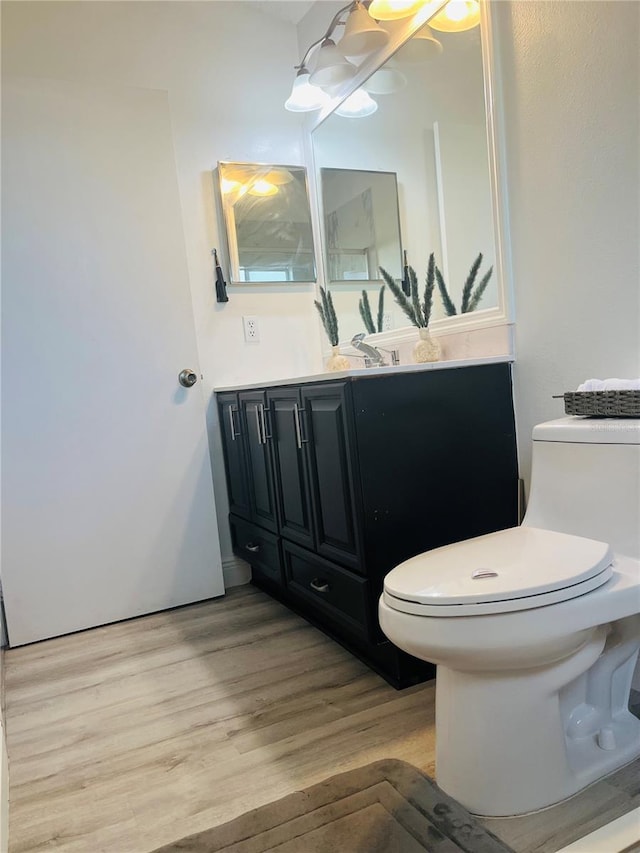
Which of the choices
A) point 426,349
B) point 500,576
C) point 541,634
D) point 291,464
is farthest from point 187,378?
point 541,634

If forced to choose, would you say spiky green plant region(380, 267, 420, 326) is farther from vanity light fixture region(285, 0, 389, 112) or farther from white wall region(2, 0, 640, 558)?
vanity light fixture region(285, 0, 389, 112)

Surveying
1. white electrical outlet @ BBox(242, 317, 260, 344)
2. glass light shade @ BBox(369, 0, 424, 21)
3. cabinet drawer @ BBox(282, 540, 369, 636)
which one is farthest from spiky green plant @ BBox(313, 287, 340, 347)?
glass light shade @ BBox(369, 0, 424, 21)

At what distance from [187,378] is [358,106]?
4.08ft

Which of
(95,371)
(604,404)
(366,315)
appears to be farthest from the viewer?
(366,315)

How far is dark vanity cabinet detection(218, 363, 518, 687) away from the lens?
1.57m

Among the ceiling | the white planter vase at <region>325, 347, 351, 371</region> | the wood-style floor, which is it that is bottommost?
the wood-style floor

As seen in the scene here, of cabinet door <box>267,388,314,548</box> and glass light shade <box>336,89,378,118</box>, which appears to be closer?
cabinet door <box>267,388,314,548</box>

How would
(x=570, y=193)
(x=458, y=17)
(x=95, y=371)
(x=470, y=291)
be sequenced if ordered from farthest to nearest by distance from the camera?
1. (x=95, y=371)
2. (x=470, y=291)
3. (x=458, y=17)
4. (x=570, y=193)

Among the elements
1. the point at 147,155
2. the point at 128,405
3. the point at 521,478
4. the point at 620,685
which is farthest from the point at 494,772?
the point at 147,155

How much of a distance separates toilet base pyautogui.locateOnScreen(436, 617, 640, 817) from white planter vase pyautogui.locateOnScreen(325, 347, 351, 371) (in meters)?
1.39

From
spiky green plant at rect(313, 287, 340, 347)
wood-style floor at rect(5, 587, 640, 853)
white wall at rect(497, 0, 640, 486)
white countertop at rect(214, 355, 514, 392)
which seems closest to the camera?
wood-style floor at rect(5, 587, 640, 853)

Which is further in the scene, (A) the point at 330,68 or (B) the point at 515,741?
(A) the point at 330,68

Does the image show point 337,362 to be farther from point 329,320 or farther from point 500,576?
point 500,576

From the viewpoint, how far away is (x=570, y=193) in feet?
4.96
